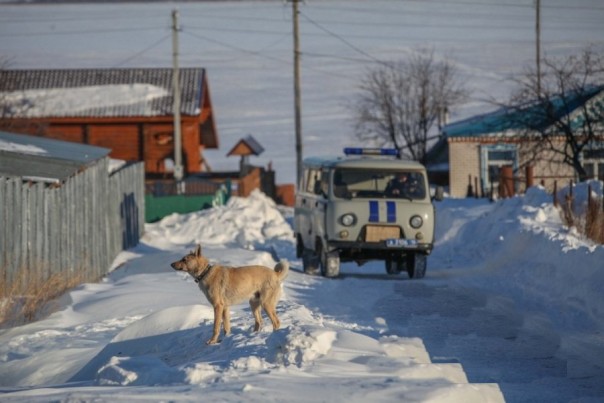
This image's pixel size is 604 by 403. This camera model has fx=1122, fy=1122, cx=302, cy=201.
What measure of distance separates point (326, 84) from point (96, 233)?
120 m

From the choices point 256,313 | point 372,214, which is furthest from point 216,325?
point 372,214

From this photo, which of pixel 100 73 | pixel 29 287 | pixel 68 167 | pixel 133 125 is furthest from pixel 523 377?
pixel 100 73

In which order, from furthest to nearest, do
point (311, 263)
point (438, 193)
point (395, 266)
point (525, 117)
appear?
point (525, 117) → point (395, 266) → point (311, 263) → point (438, 193)

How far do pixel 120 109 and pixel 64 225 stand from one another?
31.5 meters

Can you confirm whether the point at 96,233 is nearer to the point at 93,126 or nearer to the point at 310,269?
the point at 310,269

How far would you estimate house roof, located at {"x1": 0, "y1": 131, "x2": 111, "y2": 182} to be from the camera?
16.8m

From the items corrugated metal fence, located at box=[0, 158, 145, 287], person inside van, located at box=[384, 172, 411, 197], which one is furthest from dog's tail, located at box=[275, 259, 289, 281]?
person inside van, located at box=[384, 172, 411, 197]

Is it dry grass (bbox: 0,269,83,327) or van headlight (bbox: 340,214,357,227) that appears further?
van headlight (bbox: 340,214,357,227)

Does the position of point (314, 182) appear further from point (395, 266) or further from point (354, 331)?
point (354, 331)

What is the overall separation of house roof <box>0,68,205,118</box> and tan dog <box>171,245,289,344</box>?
3643 cm

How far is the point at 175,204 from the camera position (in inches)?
1558

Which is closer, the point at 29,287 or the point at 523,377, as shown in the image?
the point at 523,377

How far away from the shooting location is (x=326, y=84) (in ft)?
461

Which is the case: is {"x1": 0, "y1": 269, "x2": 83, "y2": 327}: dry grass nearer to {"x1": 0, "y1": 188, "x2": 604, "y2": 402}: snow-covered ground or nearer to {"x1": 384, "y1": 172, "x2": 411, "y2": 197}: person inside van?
{"x1": 0, "y1": 188, "x2": 604, "y2": 402}: snow-covered ground
